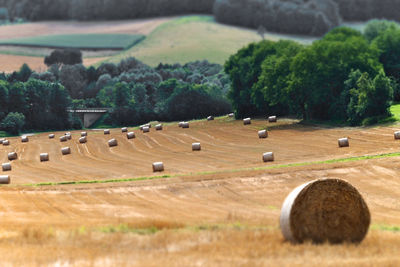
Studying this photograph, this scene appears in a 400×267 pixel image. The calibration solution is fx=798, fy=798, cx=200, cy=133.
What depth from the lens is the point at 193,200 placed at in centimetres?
3666

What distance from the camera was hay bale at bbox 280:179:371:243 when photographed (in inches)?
909

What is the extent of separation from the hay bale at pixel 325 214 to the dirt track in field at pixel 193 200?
22.9 inches

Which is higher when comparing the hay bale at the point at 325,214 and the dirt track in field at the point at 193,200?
the hay bale at the point at 325,214

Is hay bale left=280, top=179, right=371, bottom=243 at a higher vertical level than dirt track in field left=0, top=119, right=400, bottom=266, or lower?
higher

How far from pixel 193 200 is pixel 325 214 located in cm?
1355

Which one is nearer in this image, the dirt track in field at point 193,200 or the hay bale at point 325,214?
the dirt track in field at point 193,200

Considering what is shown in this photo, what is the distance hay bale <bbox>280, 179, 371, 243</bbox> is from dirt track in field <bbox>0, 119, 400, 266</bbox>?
0.58 m

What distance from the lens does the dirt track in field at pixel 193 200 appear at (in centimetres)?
2134

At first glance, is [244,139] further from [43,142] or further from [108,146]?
[43,142]

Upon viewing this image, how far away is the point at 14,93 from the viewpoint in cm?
12356

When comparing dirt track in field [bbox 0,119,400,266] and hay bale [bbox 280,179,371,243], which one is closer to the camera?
dirt track in field [bbox 0,119,400,266]

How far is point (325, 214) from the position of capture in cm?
2373

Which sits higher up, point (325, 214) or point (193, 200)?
point (325, 214)

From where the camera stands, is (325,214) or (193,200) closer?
(325,214)
